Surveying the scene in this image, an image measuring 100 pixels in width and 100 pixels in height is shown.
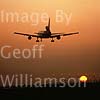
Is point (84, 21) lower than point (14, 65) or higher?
higher

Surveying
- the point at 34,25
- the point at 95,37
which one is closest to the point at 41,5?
the point at 34,25

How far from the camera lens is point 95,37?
3723 mm

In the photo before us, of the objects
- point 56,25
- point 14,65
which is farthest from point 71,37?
point 14,65

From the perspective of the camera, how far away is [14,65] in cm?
364

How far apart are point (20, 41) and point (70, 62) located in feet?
1.10

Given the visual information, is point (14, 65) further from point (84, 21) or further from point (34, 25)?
point (84, 21)

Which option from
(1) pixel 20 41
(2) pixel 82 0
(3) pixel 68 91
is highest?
(2) pixel 82 0

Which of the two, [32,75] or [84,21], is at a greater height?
[84,21]

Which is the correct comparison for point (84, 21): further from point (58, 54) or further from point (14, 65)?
point (14, 65)

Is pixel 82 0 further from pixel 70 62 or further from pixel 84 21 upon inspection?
pixel 70 62

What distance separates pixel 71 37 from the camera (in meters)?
3.71

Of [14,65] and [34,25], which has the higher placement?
[34,25]

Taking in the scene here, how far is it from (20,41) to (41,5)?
26cm

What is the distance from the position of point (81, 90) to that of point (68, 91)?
8 cm
